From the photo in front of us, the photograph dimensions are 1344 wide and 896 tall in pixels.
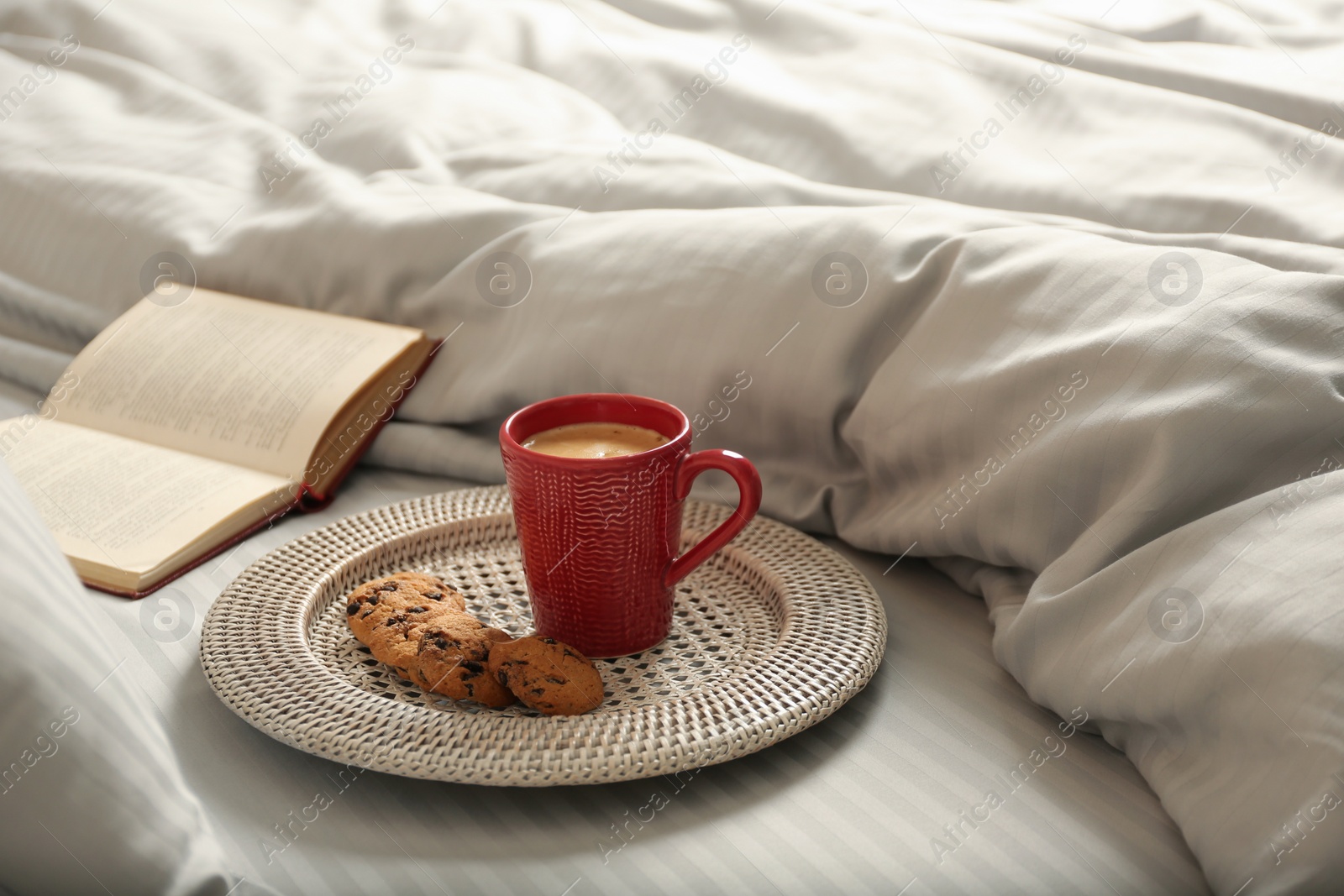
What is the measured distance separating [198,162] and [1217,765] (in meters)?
0.91

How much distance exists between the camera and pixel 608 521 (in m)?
0.54

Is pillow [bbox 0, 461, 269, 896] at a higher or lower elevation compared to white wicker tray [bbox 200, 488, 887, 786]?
higher

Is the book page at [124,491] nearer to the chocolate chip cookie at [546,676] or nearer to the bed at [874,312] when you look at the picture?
the bed at [874,312]

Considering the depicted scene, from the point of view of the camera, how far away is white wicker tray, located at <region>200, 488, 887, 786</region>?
0.46 metres

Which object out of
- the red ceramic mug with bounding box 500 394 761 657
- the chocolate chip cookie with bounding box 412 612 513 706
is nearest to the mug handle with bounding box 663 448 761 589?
the red ceramic mug with bounding box 500 394 761 657

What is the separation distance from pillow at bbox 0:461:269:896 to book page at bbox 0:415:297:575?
0.28 metres

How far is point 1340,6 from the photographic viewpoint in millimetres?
1090

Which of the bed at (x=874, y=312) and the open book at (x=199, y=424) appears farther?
the open book at (x=199, y=424)

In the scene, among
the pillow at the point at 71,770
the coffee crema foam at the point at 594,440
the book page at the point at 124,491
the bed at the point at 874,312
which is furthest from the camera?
the book page at the point at 124,491

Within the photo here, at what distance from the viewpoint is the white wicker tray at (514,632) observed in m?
0.46

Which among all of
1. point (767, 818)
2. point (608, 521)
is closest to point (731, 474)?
point (608, 521)

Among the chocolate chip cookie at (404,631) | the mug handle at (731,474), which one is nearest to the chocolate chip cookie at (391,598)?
the chocolate chip cookie at (404,631)

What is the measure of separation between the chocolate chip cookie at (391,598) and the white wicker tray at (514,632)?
0.7 inches

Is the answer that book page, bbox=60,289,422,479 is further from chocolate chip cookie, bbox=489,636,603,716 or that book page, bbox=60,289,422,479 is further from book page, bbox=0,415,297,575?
chocolate chip cookie, bbox=489,636,603,716
